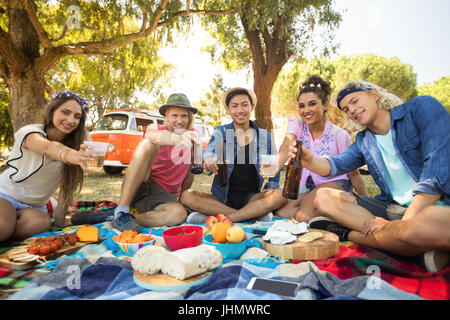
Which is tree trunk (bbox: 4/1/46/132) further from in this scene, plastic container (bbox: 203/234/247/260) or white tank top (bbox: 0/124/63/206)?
plastic container (bbox: 203/234/247/260)

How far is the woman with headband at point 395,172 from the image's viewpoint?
1.77 metres

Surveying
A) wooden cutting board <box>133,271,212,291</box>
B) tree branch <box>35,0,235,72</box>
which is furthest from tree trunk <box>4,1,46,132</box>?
wooden cutting board <box>133,271,212,291</box>

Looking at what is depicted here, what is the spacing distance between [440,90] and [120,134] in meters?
42.5

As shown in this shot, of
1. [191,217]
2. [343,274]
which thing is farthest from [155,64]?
[343,274]

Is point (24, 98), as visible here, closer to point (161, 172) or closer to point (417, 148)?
point (161, 172)

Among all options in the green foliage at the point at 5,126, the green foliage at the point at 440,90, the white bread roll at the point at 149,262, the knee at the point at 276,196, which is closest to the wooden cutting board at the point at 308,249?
the white bread roll at the point at 149,262

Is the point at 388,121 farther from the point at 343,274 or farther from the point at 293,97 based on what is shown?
the point at 293,97

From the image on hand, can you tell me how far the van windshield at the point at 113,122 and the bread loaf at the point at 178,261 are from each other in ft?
27.3

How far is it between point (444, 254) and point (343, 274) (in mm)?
662

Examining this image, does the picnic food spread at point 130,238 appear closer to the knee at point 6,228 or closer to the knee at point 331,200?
the knee at point 6,228

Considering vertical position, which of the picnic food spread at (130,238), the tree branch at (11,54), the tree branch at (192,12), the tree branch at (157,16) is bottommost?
the picnic food spread at (130,238)

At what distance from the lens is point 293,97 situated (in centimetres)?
2739

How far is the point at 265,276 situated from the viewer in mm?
1837

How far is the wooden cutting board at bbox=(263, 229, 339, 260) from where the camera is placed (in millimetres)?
2041
